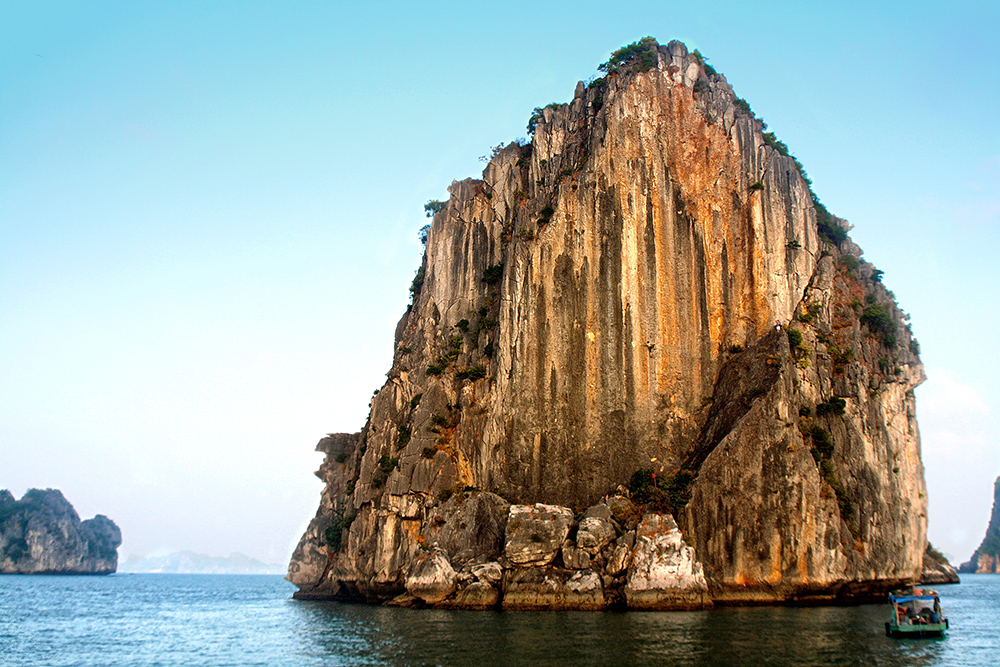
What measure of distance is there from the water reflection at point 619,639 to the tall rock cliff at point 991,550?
14338 centimetres

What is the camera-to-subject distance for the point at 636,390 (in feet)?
188

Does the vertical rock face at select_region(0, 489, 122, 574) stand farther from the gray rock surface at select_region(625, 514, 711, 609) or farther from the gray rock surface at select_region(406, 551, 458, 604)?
the gray rock surface at select_region(625, 514, 711, 609)

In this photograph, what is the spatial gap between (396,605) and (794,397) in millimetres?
29123

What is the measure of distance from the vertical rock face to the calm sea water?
103 meters

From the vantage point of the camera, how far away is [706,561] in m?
48.5

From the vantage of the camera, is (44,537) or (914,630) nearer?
(914,630)

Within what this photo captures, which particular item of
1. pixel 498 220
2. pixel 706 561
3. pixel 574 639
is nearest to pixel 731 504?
pixel 706 561

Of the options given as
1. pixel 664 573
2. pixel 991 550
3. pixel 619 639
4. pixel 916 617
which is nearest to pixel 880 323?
pixel 664 573

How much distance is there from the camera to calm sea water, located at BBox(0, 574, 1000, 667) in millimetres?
28344

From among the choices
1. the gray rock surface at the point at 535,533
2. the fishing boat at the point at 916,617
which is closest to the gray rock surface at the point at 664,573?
the gray rock surface at the point at 535,533

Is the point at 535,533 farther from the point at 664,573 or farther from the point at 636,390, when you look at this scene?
the point at 636,390

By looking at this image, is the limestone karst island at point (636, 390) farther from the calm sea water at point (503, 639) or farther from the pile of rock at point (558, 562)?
the calm sea water at point (503, 639)

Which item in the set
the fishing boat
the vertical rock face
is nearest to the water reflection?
the fishing boat

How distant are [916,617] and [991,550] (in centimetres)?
→ 15344
